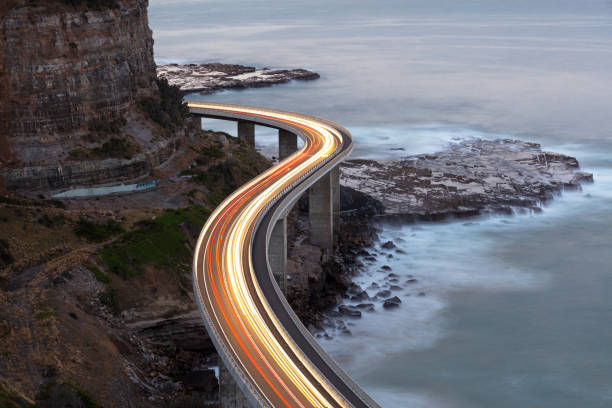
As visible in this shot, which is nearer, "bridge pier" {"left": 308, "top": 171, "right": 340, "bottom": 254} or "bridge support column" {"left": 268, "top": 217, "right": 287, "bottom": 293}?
"bridge support column" {"left": 268, "top": 217, "right": 287, "bottom": 293}

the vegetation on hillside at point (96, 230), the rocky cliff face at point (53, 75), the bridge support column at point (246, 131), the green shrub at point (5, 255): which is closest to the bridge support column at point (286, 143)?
the bridge support column at point (246, 131)

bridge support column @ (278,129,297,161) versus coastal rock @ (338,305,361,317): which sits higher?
bridge support column @ (278,129,297,161)

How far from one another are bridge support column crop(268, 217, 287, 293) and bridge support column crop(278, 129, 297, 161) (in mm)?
29795

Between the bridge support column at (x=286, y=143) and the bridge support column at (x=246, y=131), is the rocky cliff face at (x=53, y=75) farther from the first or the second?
the bridge support column at (x=246, y=131)

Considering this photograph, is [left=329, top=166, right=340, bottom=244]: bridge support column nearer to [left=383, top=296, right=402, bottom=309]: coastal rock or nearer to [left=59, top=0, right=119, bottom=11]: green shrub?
[left=383, top=296, right=402, bottom=309]: coastal rock

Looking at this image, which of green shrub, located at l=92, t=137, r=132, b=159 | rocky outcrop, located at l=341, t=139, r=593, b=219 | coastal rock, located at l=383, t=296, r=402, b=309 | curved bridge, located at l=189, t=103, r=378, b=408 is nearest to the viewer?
curved bridge, located at l=189, t=103, r=378, b=408

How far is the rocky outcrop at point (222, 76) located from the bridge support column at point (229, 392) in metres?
99.8

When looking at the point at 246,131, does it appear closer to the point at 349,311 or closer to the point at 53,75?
the point at 53,75

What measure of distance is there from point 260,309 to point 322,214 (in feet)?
99.3

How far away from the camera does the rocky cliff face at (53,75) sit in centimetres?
5853

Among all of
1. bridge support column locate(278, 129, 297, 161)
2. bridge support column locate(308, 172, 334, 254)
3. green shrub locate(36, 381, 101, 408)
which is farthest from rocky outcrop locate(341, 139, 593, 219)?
green shrub locate(36, 381, 101, 408)

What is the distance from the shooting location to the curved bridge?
3253 cm

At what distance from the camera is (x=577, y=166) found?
91875 millimetres

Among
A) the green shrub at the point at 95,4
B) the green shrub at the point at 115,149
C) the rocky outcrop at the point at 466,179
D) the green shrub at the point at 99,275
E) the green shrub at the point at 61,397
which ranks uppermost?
the green shrub at the point at 95,4
